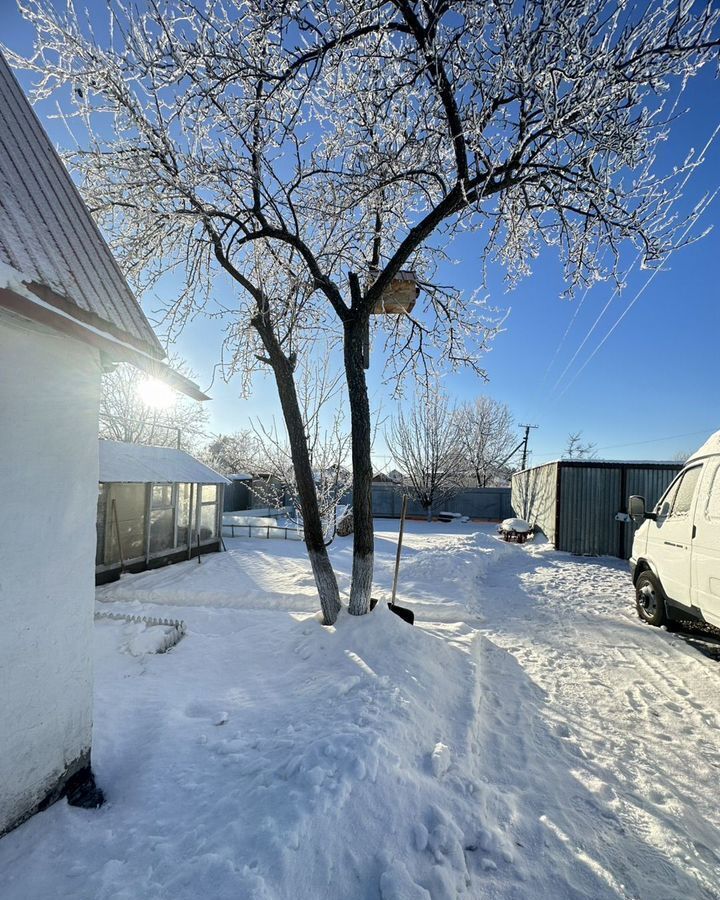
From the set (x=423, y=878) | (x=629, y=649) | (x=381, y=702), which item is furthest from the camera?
(x=629, y=649)

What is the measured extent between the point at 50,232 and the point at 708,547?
637cm

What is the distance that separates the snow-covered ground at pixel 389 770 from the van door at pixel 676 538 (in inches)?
30.5

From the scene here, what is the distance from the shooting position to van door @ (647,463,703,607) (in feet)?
16.2

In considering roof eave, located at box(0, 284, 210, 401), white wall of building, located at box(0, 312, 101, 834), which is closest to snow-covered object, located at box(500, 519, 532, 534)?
roof eave, located at box(0, 284, 210, 401)

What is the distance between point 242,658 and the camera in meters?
4.82

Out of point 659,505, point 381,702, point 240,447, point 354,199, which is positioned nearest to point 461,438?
point 240,447

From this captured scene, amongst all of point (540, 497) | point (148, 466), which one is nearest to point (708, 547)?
point (148, 466)

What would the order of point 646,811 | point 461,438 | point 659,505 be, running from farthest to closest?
point 461,438, point 659,505, point 646,811

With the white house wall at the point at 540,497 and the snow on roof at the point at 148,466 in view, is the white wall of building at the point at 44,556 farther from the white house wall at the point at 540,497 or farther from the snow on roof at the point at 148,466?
the white house wall at the point at 540,497

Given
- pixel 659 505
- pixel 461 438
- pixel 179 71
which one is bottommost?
pixel 659 505

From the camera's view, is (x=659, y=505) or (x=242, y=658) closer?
(x=242, y=658)

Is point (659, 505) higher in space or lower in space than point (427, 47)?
lower

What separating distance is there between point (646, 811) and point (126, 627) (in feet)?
18.2

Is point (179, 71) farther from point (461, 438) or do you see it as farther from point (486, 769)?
point (461, 438)
